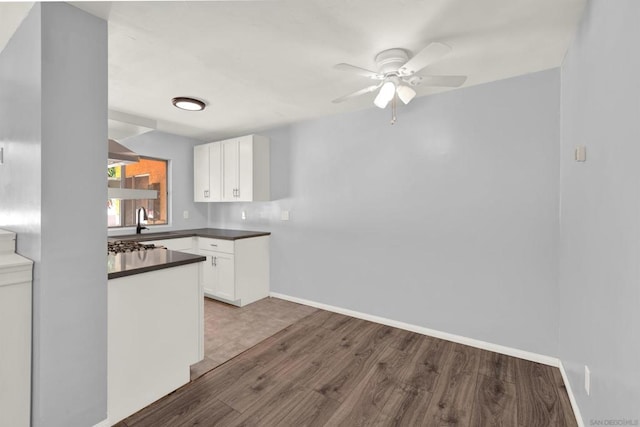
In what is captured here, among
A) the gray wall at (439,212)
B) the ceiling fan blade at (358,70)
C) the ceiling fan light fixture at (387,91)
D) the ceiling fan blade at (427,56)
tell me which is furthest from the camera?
the gray wall at (439,212)

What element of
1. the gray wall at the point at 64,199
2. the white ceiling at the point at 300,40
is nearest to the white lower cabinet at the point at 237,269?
the white ceiling at the point at 300,40

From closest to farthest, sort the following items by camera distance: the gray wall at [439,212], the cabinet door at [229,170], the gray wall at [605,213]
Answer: the gray wall at [605,213] < the gray wall at [439,212] < the cabinet door at [229,170]

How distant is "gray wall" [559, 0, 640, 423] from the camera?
3.35 ft

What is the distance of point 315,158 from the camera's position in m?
3.57

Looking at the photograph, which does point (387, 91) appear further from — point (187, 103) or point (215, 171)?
point (215, 171)

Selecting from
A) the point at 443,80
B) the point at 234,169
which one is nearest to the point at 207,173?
the point at 234,169

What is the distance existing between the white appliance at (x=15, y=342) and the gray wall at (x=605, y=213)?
8.39ft

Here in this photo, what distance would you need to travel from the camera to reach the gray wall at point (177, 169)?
13.1 ft

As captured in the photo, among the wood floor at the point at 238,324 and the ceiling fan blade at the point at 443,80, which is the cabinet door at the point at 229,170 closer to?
the wood floor at the point at 238,324

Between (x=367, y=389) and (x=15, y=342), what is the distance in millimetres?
1985

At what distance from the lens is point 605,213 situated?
4.19ft

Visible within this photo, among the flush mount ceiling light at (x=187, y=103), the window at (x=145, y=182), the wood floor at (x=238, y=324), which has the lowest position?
the wood floor at (x=238, y=324)

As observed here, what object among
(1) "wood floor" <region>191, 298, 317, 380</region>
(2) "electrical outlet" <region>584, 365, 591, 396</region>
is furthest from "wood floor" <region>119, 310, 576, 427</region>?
(2) "electrical outlet" <region>584, 365, 591, 396</region>

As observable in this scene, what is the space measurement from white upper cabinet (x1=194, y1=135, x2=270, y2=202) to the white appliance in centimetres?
248
